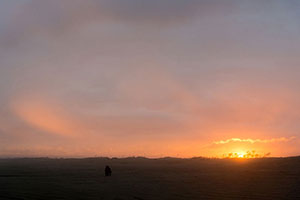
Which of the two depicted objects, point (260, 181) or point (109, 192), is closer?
point (109, 192)

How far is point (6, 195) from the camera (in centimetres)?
2564

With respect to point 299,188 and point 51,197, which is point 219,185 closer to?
point 299,188

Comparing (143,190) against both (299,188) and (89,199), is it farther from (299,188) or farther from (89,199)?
(299,188)

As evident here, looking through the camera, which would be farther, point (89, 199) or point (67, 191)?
point (67, 191)

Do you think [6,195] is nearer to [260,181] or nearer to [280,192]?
[280,192]

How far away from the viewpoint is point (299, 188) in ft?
96.7

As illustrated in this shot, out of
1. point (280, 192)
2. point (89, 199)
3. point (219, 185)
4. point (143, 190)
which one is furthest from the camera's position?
point (219, 185)

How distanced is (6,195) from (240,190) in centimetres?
1630

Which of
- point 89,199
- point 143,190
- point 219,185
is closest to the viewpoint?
point 89,199

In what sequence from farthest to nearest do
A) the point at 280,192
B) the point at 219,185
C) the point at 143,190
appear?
the point at 219,185
the point at 143,190
the point at 280,192

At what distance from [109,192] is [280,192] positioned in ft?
39.9

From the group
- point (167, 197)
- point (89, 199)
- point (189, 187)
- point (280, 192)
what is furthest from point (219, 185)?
point (89, 199)

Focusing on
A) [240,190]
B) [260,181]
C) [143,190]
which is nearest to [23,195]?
[143,190]

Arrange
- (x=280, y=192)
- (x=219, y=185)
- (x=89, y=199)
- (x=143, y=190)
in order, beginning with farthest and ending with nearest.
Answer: (x=219, y=185) < (x=143, y=190) < (x=280, y=192) < (x=89, y=199)
